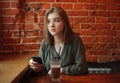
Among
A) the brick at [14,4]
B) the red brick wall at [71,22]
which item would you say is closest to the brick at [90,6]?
the red brick wall at [71,22]

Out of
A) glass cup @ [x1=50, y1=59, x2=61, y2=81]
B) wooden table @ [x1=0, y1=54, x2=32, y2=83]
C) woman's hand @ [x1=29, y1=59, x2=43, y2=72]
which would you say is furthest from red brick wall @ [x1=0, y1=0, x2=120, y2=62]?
glass cup @ [x1=50, y1=59, x2=61, y2=81]

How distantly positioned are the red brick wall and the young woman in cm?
71

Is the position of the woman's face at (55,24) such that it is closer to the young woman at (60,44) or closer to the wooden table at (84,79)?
the young woman at (60,44)

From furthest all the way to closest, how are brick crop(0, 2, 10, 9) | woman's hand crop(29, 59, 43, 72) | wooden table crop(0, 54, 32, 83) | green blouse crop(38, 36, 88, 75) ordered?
brick crop(0, 2, 10, 9)
green blouse crop(38, 36, 88, 75)
woman's hand crop(29, 59, 43, 72)
wooden table crop(0, 54, 32, 83)

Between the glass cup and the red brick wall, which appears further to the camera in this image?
the red brick wall

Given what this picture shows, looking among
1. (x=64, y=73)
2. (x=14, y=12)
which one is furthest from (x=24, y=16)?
(x=64, y=73)

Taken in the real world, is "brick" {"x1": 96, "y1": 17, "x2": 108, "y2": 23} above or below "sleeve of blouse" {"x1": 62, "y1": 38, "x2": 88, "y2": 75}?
above

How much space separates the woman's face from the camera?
180cm

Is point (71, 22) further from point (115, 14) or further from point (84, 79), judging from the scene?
point (84, 79)

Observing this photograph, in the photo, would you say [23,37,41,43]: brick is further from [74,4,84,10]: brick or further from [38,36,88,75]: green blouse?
[38,36,88,75]: green blouse

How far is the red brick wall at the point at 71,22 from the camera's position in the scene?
2.57m

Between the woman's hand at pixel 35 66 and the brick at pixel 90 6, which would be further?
the brick at pixel 90 6

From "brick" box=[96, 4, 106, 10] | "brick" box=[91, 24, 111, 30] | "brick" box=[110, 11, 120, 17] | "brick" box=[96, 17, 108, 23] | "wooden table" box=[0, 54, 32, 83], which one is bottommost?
"wooden table" box=[0, 54, 32, 83]

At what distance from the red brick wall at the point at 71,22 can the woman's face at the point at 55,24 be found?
30.2 inches
